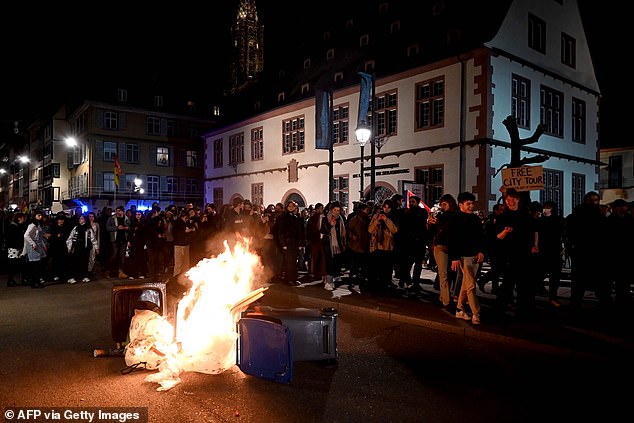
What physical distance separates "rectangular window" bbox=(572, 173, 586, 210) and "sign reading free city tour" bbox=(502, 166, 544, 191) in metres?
15.6

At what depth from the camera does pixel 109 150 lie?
46.2 meters

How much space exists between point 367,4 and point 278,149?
10535 millimetres

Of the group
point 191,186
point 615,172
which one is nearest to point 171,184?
point 191,186

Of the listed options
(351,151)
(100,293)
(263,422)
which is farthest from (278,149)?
(263,422)

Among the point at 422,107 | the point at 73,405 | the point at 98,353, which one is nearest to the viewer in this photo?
the point at 73,405

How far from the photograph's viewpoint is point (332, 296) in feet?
33.0

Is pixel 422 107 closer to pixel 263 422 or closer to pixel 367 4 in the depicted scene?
pixel 367 4

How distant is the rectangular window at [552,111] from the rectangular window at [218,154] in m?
23.0

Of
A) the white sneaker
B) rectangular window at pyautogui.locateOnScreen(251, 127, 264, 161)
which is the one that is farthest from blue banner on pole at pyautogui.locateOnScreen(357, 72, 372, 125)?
rectangular window at pyautogui.locateOnScreen(251, 127, 264, 161)

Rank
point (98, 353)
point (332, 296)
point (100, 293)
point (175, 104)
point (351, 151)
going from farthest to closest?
point (175, 104) < point (351, 151) < point (100, 293) < point (332, 296) < point (98, 353)

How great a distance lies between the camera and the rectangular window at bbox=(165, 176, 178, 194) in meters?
48.9

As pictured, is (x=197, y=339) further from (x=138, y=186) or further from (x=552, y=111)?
(x=138, y=186)

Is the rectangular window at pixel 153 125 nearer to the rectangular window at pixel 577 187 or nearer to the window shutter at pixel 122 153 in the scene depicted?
the window shutter at pixel 122 153

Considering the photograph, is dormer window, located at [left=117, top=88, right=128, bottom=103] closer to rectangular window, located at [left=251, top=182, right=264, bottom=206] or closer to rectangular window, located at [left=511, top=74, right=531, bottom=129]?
rectangular window, located at [left=251, top=182, right=264, bottom=206]
